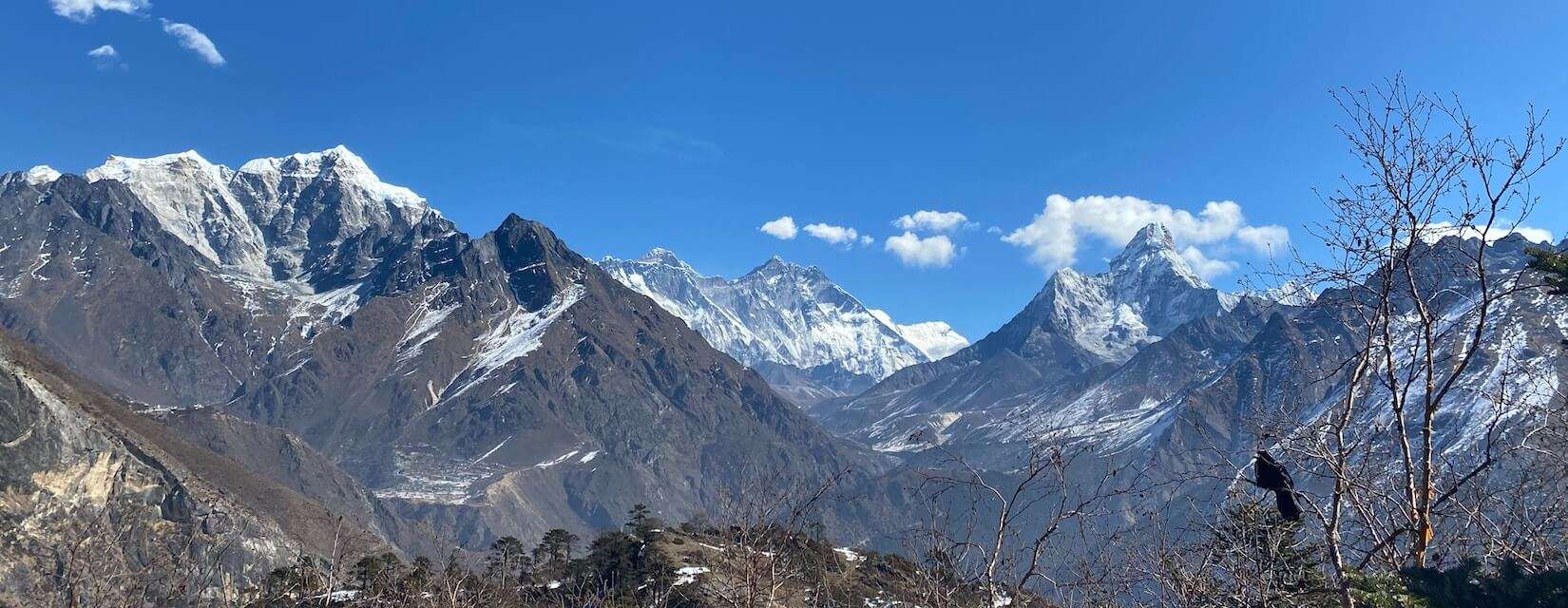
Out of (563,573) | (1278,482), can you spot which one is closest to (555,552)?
(563,573)

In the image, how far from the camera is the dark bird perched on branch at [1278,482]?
11172 mm

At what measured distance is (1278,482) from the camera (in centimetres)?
1144

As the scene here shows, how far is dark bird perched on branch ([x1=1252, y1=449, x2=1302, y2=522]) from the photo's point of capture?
11172 millimetres

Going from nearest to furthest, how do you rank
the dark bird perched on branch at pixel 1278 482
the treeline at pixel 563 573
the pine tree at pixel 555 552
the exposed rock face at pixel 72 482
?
the dark bird perched on branch at pixel 1278 482
the treeline at pixel 563 573
the pine tree at pixel 555 552
the exposed rock face at pixel 72 482

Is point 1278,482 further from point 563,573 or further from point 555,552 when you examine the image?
point 555,552

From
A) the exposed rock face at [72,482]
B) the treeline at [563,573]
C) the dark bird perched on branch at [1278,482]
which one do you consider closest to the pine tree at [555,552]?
the treeline at [563,573]

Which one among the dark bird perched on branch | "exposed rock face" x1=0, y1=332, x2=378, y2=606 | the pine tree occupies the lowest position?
the dark bird perched on branch

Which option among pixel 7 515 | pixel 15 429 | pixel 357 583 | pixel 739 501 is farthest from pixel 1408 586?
pixel 15 429

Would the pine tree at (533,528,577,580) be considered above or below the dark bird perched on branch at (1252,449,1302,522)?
above

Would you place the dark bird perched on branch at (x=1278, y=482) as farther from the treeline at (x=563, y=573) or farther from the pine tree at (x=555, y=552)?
the pine tree at (x=555, y=552)

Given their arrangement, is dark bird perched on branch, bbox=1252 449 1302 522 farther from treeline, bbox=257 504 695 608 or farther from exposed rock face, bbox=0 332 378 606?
exposed rock face, bbox=0 332 378 606

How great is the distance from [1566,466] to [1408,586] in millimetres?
2802

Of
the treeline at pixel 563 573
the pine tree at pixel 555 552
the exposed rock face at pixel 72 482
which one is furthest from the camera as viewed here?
the exposed rock face at pixel 72 482

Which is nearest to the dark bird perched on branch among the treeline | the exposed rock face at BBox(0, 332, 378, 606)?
the treeline
